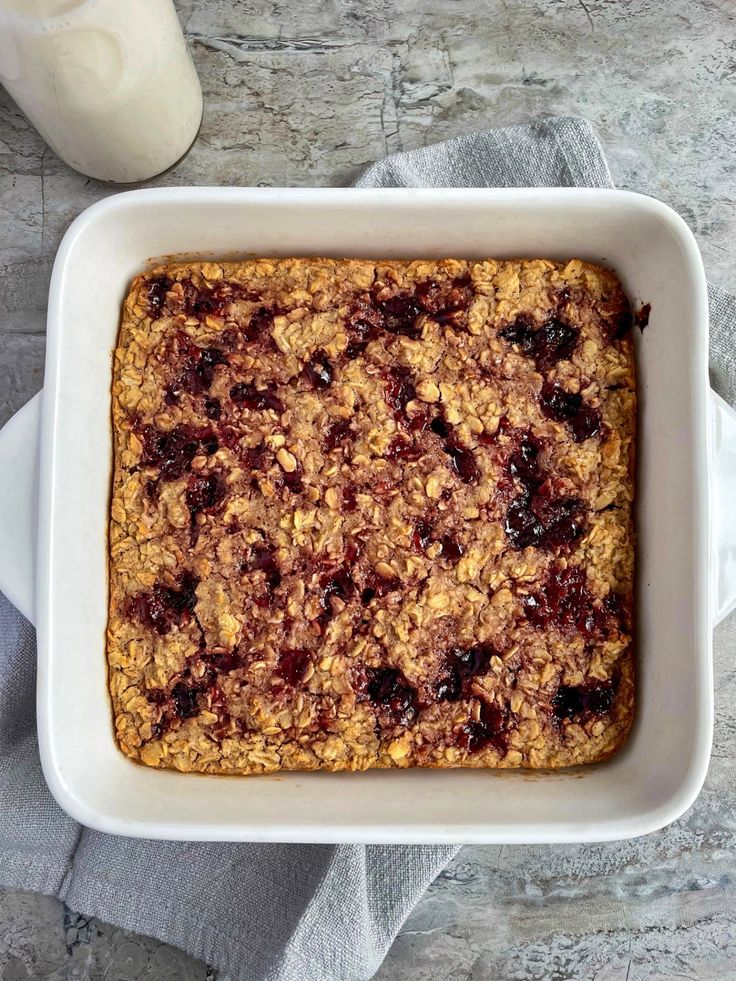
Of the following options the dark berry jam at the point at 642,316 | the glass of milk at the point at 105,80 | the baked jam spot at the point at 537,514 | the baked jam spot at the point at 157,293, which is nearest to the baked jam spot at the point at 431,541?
the baked jam spot at the point at 537,514

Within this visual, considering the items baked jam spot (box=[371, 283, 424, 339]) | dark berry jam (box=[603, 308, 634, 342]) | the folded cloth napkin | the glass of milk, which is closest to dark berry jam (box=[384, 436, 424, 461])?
baked jam spot (box=[371, 283, 424, 339])

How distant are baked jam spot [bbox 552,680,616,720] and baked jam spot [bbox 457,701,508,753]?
0.11m

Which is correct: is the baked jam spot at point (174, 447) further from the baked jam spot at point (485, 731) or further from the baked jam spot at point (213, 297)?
the baked jam spot at point (485, 731)

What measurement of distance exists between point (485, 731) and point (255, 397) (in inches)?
32.3

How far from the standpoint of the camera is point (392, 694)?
5.65 feet

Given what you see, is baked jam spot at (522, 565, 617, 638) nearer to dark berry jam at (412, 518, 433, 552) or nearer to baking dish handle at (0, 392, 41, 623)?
dark berry jam at (412, 518, 433, 552)

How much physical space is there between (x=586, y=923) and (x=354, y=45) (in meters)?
2.25

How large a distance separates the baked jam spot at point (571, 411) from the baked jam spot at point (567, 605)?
28 cm

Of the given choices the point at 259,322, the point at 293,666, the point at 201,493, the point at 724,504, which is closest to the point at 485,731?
the point at 293,666

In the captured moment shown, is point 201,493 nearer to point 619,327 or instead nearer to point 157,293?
point 157,293

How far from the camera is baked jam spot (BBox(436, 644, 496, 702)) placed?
172 cm

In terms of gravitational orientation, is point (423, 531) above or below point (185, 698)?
above

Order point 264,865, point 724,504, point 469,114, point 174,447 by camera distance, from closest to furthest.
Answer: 1. point 724,504
2. point 174,447
3. point 264,865
4. point 469,114

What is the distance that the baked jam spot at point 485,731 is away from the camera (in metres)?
1.71
